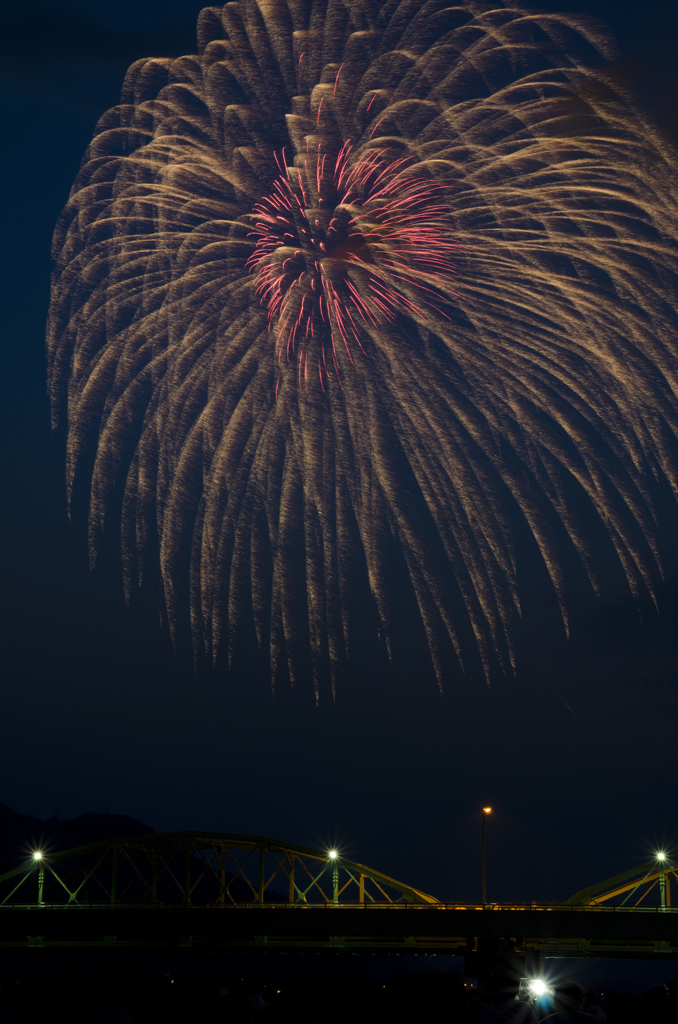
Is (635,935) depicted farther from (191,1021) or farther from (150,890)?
(150,890)

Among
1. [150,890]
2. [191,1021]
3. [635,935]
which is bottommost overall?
[191,1021]

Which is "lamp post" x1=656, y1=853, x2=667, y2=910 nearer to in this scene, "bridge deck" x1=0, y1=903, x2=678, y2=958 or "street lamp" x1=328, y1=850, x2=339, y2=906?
"bridge deck" x1=0, y1=903, x2=678, y2=958

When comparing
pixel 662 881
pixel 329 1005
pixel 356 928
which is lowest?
pixel 329 1005

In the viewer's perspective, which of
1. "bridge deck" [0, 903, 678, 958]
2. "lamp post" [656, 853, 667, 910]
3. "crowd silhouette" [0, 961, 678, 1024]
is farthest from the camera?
"lamp post" [656, 853, 667, 910]

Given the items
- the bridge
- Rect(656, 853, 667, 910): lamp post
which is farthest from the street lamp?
Rect(656, 853, 667, 910): lamp post

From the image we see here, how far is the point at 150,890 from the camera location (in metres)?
98.2

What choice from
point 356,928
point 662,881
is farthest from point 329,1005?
point 662,881

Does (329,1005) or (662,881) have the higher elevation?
(662,881)

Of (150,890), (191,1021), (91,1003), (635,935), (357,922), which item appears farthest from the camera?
(150,890)

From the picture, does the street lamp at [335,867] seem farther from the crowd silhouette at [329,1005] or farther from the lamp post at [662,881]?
the lamp post at [662,881]

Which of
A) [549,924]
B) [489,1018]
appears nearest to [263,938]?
[549,924]

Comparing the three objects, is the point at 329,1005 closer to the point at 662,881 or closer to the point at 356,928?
the point at 356,928

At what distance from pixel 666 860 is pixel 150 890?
46.5 m

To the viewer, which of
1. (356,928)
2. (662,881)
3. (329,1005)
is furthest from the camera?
(662,881)
